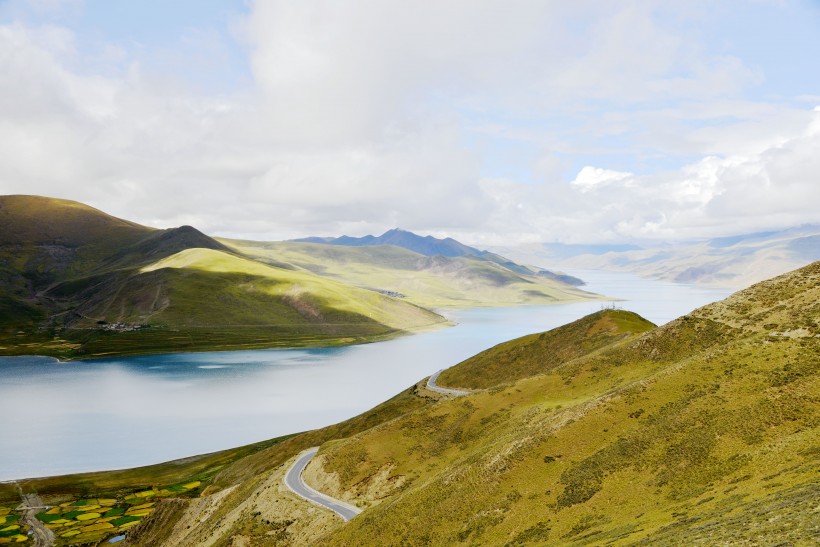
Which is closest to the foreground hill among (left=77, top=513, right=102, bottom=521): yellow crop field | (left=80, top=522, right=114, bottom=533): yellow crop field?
(left=80, top=522, right=114, bottom=533): yellow crop field

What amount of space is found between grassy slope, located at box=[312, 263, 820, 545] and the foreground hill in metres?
0.18

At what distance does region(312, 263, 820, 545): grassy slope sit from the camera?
3278 cm

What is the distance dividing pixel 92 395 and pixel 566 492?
20607 centimetres

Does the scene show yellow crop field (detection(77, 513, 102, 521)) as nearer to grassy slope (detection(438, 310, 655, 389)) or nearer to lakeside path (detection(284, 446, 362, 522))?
lakeside path (detection(284, 446, 362, 522))

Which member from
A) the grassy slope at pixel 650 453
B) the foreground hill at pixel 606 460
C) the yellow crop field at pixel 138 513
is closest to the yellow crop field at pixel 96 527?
the yellow crop field at pixel 138 513

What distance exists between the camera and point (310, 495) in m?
67.9

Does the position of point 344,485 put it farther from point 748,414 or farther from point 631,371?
point 748,414

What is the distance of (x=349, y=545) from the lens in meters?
49.4

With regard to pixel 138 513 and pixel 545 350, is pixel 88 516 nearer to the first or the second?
pixel 138 513

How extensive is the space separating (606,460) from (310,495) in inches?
1586

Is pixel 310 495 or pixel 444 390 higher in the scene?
pixel 444 390

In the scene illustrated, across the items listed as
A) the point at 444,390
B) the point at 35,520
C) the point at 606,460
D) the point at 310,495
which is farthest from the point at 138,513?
the point at 606,460

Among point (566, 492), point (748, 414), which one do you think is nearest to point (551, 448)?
point (566, 492)

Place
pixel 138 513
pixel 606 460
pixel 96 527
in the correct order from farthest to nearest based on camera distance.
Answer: pixel 138 513 < pixel 96 527 < pixel 606 460
